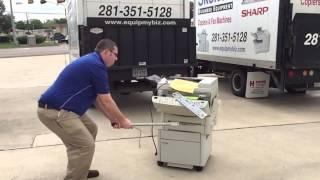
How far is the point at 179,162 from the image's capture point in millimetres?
5660

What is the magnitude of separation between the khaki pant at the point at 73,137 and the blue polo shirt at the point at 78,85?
10 cm

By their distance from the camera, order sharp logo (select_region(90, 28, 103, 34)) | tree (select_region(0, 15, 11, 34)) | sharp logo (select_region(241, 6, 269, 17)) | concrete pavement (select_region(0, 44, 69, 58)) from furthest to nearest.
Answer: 1. tree (select_region(0, 15, 11, 34))
2. concrete pavement (select_region(0, 44, 69, 58))
3. sharp logo (select_region(241, 6, 269, 17))
4. sharp logo (select_region(90, 28, 103, 34))

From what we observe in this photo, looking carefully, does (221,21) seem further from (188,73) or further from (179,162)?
(179,162)

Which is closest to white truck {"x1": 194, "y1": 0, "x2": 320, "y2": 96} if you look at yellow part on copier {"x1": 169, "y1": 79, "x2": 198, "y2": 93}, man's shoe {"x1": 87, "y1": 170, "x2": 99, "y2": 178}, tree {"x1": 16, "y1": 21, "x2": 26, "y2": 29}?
yellow part on copier {"x1": 169, "y1": 79, "x2": 198, "y2": 93}

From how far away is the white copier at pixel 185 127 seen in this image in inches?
212

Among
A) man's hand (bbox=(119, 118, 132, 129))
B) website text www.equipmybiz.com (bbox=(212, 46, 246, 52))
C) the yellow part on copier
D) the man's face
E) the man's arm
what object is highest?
the man's face

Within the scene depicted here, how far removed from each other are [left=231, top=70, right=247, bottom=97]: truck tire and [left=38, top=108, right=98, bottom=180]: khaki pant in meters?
6.98

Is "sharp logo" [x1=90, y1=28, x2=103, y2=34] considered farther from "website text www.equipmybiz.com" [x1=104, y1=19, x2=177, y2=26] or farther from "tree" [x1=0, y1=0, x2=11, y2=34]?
"tree" [x1=0, y1=0, x2=11, y2=34]

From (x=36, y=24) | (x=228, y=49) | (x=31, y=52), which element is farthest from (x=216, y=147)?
(x=36, y=24)

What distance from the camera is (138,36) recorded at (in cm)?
930

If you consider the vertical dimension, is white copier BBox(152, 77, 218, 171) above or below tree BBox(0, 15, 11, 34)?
below

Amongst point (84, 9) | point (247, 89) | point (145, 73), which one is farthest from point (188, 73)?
point (84, 9)

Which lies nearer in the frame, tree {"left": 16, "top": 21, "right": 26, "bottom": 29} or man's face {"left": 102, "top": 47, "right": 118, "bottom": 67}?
man's face {"left": 102, "top": 47, "right": 118, "bottom": 67}

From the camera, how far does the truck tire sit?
1134 cm
